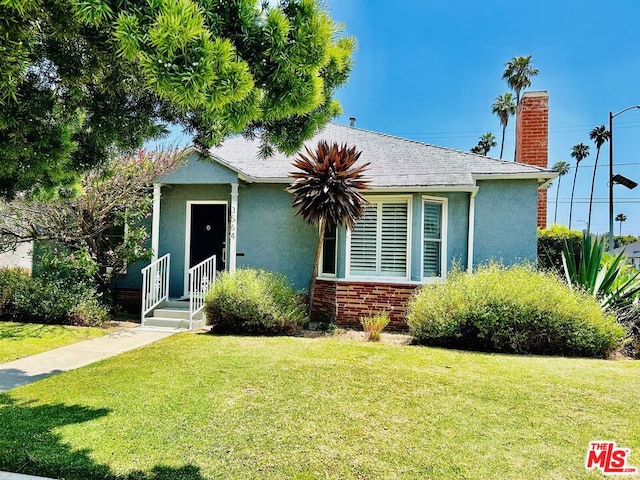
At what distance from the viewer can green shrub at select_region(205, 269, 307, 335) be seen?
8.20 m

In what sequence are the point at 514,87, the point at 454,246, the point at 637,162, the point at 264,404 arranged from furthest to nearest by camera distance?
the point at 514,87 → the point at 637,162 → the point at 454,246 → the point at 264,404

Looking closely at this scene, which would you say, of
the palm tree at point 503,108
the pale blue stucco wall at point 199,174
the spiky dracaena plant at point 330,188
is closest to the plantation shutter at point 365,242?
the spiky dracaena plant at point 330,188

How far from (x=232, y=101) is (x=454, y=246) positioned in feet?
28.2

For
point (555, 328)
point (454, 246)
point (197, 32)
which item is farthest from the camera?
point (454, 246)

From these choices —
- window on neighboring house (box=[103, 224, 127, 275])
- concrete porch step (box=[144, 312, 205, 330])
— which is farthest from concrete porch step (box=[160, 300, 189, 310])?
window on neighboring house (box=[103, 224, 127, 275])

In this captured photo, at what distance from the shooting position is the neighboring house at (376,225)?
9727 millimetres

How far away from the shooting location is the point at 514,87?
42.6 meters

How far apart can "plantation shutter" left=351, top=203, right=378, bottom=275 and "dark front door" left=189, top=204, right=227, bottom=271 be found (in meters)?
3.87

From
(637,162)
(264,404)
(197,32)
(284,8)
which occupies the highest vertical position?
(637,162)

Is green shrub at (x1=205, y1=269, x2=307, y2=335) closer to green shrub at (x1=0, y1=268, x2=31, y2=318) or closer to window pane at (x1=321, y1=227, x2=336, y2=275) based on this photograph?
window pane at (x1=321, y1=227, x2=336, y2=275)

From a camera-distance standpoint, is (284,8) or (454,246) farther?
(454,246)

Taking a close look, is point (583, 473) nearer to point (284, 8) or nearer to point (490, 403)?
point (490, 403)

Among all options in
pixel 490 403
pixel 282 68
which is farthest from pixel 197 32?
pixel 490 403

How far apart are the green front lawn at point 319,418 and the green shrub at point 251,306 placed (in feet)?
6.44
